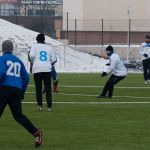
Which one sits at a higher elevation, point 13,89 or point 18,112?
point 13,89

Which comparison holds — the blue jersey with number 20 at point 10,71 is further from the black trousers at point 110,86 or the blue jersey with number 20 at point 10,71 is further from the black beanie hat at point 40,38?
the black trousers at point 110,86

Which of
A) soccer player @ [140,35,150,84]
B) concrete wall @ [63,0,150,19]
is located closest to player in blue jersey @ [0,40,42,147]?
soccer player @ [140,35,150,84]

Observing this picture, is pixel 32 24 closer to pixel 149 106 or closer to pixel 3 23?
pixel 3 23

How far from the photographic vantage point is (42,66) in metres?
18.4

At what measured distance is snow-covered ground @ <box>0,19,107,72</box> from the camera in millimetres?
47656

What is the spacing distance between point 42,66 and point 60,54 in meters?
33.9

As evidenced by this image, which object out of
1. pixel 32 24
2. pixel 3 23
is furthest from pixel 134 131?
pixel 32 24

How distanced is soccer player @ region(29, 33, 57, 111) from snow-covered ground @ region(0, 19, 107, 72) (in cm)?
2679

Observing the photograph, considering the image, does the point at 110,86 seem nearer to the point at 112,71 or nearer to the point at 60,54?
the point at 112,71

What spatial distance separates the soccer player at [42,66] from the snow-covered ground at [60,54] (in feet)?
87.9

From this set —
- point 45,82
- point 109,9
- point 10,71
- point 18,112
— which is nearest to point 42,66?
point 45,82

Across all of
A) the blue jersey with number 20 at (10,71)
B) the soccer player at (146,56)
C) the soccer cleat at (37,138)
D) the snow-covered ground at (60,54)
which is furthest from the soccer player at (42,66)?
the snow-covered ground at (60,54)

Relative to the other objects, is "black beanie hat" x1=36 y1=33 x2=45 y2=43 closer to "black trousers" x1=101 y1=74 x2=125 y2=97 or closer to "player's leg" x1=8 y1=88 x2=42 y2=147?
"black trousers" x1=101 y1=74 x2=125 y2=97

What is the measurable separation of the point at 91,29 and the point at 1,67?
211 ft
